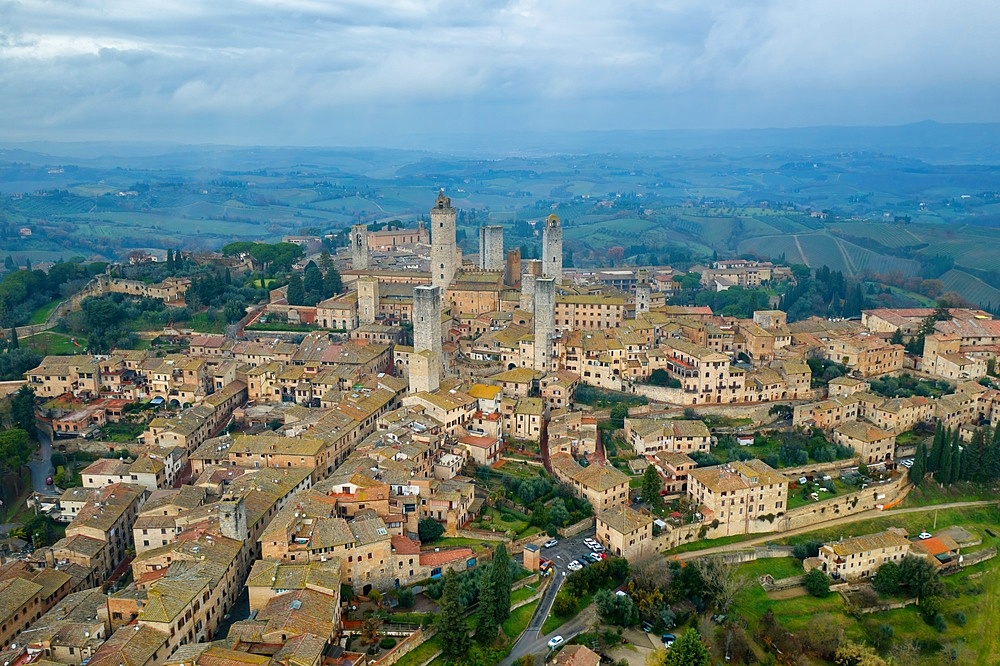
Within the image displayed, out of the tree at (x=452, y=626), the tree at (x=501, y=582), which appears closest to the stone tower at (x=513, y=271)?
the tree at (x=501, y=582)

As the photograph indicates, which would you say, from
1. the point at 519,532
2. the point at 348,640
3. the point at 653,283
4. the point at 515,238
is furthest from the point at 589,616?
the point at 515,238

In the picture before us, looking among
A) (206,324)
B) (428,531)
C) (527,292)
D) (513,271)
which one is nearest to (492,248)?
(513,271)

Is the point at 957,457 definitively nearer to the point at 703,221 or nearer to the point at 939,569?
the point at 939,569

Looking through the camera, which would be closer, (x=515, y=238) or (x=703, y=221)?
(x=515, y=238)

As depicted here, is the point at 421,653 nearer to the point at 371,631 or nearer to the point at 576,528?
the point at 371,631

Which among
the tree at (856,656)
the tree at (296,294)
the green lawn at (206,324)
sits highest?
the tree at (296,294)

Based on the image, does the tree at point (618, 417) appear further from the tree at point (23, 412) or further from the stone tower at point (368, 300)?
the tree at point (23, 412)
